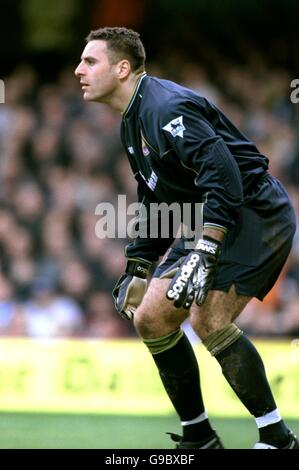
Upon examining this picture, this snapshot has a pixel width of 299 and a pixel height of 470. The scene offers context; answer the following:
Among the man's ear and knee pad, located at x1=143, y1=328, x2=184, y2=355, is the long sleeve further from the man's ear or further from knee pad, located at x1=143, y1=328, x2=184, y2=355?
knee pad, located at x1=143, y1=328, x2=184, y2=355

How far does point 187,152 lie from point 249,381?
1.12 metres

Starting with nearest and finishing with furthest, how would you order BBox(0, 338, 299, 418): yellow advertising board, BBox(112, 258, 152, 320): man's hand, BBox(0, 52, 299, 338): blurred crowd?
BBox(112, 258, 152, 320): man's hand
BBox(0, 338, 299, 418): yellow advertising board
BBox(0, 52, 299, 338): blurred crowd

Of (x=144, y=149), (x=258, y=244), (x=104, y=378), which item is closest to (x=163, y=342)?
(x=258, y=244)

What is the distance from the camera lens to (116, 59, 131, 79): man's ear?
5375 mm

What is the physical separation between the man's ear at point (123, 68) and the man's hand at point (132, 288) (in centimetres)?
103

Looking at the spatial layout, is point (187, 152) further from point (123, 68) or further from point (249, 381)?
point (249, 381)

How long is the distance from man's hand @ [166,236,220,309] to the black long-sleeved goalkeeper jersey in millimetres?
117

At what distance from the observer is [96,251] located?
11.0 meters

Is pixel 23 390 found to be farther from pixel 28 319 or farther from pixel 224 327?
pixel 224 327

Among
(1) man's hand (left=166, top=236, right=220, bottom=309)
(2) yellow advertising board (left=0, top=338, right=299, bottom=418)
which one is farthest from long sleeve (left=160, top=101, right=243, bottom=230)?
(2) yellow advertising board (left=0, top=338, right=299, bottom=418)

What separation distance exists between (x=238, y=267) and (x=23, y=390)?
4051 millimetres

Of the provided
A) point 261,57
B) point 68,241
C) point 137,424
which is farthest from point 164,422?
point 261,57

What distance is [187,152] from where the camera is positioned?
4898 millimetres

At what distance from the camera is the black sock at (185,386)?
17.6ft
